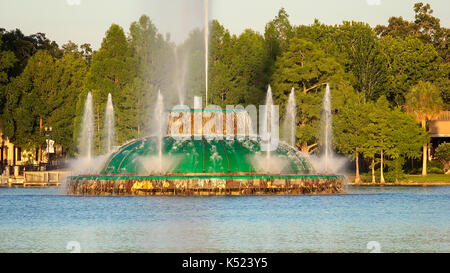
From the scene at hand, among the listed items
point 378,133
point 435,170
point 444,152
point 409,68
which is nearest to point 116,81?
point 378,133

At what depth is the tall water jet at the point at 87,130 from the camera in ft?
240

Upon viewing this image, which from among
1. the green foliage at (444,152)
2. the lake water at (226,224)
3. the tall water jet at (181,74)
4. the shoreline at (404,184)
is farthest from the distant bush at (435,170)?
the lake water at (226,224)

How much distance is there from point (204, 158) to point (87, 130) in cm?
2997

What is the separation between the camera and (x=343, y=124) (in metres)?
71.1

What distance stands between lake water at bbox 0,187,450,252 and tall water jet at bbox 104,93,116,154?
85.0 ft

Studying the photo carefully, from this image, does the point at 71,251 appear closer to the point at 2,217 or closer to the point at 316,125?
the point at 2,217

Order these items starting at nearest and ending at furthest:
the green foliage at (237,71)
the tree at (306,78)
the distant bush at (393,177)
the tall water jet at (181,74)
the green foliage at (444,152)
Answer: the distant bush at (393,177) → the tree at (306,78) → the tall water jet at (181,74) → the green foliage at (444,152) → the green foliage at (237,71)

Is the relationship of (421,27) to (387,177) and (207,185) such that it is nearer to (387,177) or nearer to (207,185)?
(387,177)

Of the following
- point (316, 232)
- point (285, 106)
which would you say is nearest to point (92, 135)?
point (285, 106)

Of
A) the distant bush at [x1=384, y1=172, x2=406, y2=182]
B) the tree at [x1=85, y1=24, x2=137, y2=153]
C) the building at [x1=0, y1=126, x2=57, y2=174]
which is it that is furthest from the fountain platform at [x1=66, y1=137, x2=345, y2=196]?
the building at [x1=0, y1=126, x2=57, y2=174]

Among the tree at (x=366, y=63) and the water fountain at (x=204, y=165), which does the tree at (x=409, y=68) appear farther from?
A: the water fountain at (x=204, y=165)

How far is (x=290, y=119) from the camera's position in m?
72.6

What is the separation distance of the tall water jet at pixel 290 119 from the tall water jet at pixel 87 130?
14.2 metres

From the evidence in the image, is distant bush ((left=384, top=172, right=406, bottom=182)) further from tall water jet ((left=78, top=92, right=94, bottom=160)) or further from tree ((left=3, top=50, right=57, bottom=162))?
tree ((left=3, top=50, right=57, bottom=162))
